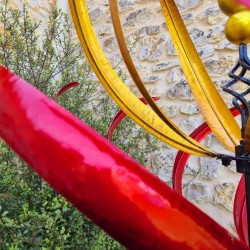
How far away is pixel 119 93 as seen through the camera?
42cm

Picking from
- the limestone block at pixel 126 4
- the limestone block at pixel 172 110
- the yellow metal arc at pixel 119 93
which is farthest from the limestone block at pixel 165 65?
the yellow metal arc at pixel 119 93

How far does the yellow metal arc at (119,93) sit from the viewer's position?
40 centimetres

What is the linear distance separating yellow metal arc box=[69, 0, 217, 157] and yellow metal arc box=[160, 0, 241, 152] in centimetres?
5

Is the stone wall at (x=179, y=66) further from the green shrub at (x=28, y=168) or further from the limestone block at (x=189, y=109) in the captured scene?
the green shrub at (x=28, y=168)

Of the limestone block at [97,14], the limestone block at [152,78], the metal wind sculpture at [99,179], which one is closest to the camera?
the metal wind sculpture at [99,179]

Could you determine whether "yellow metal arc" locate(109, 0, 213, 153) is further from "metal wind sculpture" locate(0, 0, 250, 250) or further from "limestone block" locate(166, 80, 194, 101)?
"limestone block" locate(166, 80, 194, 101)

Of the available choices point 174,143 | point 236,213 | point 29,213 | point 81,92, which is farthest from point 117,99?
point 81,92

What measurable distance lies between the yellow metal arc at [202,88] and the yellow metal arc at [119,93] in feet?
0.16

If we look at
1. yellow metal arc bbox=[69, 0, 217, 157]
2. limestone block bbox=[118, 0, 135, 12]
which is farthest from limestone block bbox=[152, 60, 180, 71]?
yellow metal arc bbox=[69, 0, 217, 157]

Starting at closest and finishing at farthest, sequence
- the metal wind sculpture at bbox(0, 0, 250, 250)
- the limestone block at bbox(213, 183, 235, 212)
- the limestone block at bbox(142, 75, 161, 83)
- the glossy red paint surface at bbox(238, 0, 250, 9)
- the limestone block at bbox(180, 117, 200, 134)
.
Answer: the metal wind sculpture at bbox(0, 0, 250, 250)
the glossy red paint surface at bbox(238, 0, 250, 9)
the limestone block at bbox(213, 183, 235, 212)
the limestone block at bbox(180, 117, 200, 134)
the limestone block at bbox(142, 75, 161, 83)

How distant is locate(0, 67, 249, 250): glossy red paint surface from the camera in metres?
0.14

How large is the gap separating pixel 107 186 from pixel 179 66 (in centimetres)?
241

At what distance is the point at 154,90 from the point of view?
2.61m

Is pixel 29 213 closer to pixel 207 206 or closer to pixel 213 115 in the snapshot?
pixel 213 115
